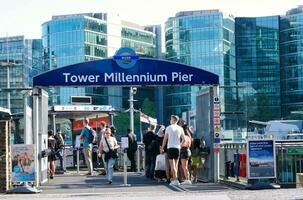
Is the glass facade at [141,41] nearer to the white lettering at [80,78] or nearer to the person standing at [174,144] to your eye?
the white lettering at [80,78]

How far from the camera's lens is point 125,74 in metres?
20.7

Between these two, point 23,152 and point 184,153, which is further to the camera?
point 184,153

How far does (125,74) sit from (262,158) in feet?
15.7

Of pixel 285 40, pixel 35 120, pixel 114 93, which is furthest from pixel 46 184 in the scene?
pixel 285 40

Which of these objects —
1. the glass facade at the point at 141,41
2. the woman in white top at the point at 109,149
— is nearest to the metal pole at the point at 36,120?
the woman in white top at the point at 109,149

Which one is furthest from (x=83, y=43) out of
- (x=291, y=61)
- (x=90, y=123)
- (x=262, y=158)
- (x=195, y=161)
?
(x=262, y=158)

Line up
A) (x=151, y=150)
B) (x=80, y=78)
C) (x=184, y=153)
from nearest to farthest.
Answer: (x=184, y=153)
(x=80, y=78)
(x=151, y=150)

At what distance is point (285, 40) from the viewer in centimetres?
13138

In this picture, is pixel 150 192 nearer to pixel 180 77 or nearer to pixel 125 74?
pixel 125 74

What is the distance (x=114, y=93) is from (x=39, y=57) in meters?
28.4

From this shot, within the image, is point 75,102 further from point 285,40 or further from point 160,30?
point 160,30

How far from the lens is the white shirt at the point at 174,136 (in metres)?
19.5

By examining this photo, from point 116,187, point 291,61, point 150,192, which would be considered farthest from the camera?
point 291,61

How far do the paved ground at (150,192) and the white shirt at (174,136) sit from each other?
3.67 feet
